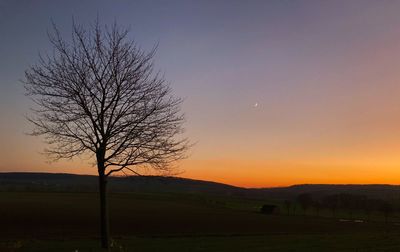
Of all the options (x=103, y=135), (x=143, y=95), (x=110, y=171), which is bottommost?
(x=110, y=171)

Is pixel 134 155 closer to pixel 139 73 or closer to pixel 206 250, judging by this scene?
pixel 139 73

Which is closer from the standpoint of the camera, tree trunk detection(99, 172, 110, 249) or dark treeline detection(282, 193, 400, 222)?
tree trunk detection(99, 172, 110, 249)

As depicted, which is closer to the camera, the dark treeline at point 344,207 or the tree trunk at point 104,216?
the tree trunk at point 104,216

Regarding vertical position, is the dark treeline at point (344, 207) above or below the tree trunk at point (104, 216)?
below

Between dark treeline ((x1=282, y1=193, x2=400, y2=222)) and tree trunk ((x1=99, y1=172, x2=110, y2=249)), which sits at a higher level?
tree trunk ((x1=99, y1=172, x2=110, y2=249))

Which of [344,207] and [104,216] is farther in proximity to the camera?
[344,207]

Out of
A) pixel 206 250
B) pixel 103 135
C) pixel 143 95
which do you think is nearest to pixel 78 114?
pixel 103 135

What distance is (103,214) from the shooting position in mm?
21375

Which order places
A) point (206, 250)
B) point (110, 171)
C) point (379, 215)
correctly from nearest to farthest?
point (206, 250) < point (110, 171) < point (379, 215)

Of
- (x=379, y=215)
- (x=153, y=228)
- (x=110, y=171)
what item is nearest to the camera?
(x=110, y=171)

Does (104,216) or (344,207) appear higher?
(104,216)

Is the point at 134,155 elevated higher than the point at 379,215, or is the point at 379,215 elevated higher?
the point at 134,155

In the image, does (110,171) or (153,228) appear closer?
(110,171)

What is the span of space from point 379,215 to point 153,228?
282 ft
